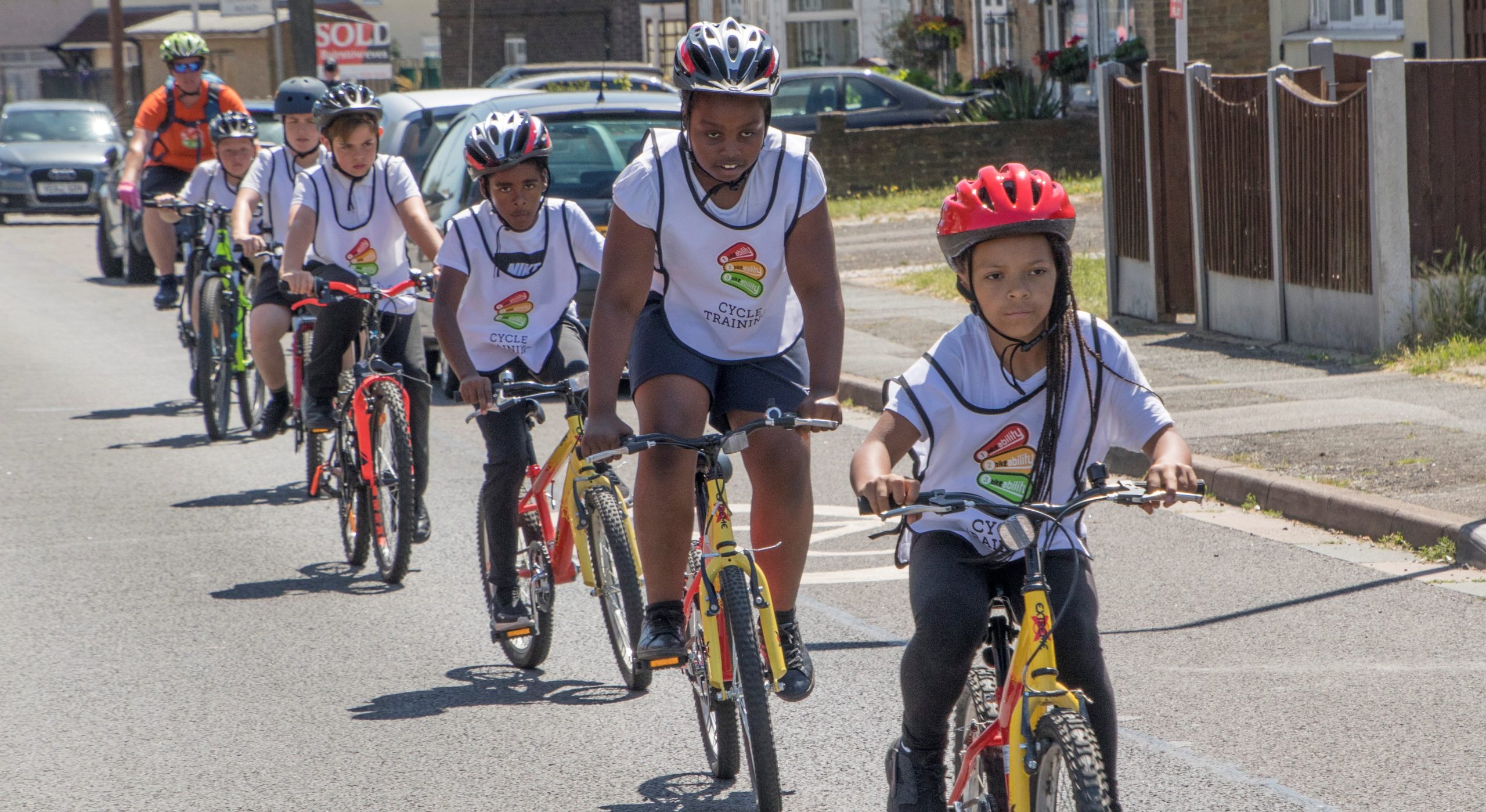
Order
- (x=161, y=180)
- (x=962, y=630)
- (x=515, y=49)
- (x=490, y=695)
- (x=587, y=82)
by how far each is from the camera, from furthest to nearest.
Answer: (x=515, y=49)
(x=587, y=82)
(x=161, y=180)
(x=490, y=695)
(x=962, y=630)

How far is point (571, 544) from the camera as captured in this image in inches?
233

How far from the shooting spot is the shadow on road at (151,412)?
12055mm

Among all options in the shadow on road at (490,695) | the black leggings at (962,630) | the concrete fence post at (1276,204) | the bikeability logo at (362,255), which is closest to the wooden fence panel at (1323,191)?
the concrete fence post at (1276,204)

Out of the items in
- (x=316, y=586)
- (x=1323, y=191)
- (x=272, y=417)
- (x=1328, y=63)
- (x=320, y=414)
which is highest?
(x=1328, y=63)

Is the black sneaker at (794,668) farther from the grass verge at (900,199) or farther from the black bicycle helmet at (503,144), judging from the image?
the grass verge at (900,199)

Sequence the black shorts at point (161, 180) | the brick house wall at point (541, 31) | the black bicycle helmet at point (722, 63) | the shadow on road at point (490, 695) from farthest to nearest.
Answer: the brick house wall at point (541, 31)
the black shorts at point (161, 180)
the shadow on road at point (490, 695)
the black bicycle helmet at point (722, 63)

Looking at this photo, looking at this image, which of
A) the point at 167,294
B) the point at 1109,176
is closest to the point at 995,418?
the point at 1109,176

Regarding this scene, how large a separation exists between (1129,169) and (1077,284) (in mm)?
1807

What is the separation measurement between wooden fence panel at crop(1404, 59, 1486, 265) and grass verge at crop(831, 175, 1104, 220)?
11.5 m

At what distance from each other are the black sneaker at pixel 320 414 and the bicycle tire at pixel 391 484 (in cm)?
74

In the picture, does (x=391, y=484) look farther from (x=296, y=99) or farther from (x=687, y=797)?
(x=296, y=99)

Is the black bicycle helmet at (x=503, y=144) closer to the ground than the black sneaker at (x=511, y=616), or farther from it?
farther from it

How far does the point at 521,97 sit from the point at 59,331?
6.22 meters

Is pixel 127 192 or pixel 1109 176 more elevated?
pixel 127 192
